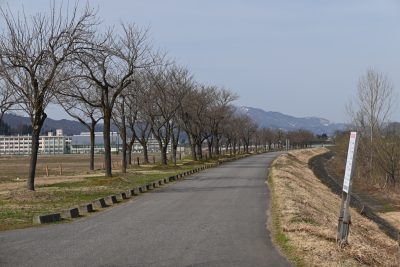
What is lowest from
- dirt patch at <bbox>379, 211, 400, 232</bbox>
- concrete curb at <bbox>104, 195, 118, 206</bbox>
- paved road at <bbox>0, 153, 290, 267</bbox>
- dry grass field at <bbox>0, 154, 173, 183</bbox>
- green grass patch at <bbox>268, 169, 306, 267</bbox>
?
dirt patch at <bbox>379, 211, 400, 232</bbox>

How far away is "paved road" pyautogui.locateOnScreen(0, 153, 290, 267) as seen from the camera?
30.1 ft

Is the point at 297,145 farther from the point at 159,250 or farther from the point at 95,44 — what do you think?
the point at 159,250

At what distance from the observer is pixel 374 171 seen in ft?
168

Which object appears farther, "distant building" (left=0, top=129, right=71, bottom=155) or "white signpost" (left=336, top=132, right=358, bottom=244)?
"distant building" (left=0, top=129, right=71, bottom=155)

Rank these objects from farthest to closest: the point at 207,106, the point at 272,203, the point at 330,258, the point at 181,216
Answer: the point at 207,106, the point at 272,203, the point at 181,216, the point at 330,258

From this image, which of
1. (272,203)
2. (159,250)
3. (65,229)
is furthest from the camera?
(272,203)

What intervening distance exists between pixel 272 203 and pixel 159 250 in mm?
9727

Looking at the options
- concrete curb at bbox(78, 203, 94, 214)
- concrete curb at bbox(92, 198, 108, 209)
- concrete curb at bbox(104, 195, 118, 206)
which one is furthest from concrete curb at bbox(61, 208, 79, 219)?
concrete curb at bbox(104, 195, 118, 206)

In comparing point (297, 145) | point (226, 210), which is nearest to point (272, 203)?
point (226, 210)

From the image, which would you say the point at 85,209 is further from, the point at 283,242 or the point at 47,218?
the point at 283,242

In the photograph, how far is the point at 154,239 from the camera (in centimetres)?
1137

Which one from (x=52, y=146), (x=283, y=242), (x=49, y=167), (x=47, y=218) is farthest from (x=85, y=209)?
(x=52, y=146)

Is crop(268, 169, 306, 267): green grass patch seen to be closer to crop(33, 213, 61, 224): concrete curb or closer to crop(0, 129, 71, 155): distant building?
crop(33, 213, 61, 224): concrete curb

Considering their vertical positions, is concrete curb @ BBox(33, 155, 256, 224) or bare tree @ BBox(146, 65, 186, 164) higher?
bare tree @ BBox(146, 65, 186, 164)
